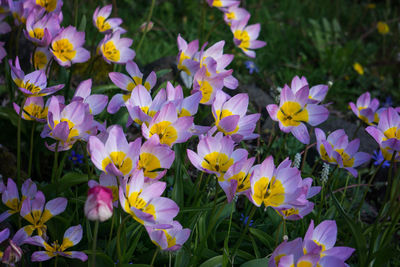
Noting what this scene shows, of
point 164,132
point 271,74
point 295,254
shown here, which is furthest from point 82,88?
point 271,74

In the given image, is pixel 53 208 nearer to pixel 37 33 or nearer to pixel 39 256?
pixel 39 256

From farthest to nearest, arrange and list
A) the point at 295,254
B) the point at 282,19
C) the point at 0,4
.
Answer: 1. the point at 282,19
2. the point at 0,4
3. the point at 295,254

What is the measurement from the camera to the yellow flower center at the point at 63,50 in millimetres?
1702

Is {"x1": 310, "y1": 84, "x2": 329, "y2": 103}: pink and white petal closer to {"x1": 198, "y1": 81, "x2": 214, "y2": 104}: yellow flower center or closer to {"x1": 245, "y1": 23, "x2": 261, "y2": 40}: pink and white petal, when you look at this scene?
{"x1": 198, "y1": 81, "x2": 214, "y2": 104}: yellow flower center

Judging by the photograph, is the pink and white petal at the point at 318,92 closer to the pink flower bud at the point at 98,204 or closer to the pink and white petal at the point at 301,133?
the pink and white petal at the point at 301,133

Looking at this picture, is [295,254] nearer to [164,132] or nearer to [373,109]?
[164,132]

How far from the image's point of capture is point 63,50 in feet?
5.66

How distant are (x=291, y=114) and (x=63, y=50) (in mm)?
869

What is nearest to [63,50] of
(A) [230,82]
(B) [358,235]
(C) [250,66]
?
(A) [230,82]

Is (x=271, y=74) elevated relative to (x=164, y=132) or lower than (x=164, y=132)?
lower

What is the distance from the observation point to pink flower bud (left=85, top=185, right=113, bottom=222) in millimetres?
884

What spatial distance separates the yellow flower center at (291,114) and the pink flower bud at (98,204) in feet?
2.37

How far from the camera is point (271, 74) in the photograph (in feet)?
11.3

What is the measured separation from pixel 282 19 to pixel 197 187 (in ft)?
10.3
